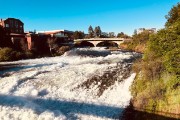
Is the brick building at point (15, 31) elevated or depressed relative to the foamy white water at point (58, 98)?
elevated

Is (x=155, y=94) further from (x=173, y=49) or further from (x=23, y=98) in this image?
(x=23, y=98)

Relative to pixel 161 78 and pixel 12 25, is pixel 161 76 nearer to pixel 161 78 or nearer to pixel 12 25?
pixel 161 78

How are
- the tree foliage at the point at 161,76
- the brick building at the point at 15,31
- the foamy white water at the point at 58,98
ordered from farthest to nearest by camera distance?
the brick building at the point at 15,31 → the tree foliage at the point at 161,76 → the foamy white water at the point at 58,98

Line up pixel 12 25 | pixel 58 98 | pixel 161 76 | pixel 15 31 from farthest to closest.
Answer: pixel 15 31 < pixel 12 25 < pixel 161 76 < pixel 58 98

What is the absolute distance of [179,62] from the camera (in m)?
19.6

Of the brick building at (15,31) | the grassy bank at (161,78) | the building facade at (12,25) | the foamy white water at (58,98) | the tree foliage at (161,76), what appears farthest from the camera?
the building facade at (12,25)

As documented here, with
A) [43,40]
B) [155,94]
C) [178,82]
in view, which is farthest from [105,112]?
[43,40]

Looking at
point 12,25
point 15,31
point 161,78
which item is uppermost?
point 12,25

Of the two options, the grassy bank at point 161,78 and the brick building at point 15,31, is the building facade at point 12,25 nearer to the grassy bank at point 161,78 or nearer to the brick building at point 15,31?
the brick building at point 15,31

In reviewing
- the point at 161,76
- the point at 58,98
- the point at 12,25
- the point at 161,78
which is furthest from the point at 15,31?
the point at 161,78

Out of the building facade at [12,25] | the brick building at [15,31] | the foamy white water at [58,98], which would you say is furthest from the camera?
the building facade at [12,25]

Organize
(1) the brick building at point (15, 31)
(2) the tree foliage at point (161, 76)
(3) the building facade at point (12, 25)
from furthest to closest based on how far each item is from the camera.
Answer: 1. (3) the building facade at point (12, 25)
2. (1) the brick building at point (15, 31)
3. (2) the tree foliage at point (161, 76)

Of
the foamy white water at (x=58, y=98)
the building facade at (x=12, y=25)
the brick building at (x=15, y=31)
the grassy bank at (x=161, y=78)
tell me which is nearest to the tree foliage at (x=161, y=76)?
the grassy bank at (x=161, y=78)

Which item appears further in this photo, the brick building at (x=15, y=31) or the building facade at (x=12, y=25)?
the building facade at (x=12, y=25)
